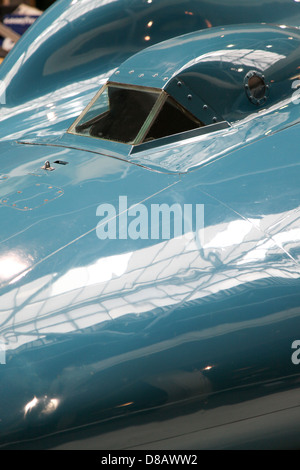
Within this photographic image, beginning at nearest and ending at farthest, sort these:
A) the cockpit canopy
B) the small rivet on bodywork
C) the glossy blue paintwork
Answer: the glossy blue paintwork < the small rivet on bodywork < the cockpit canopy

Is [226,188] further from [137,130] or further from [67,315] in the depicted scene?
[67,315]

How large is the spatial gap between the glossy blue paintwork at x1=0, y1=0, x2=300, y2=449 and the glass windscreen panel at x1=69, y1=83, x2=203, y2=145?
0.36ft

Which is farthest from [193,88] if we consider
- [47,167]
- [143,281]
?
[143,281]

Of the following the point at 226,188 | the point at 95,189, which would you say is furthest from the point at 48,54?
the point at 226,188

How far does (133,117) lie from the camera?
2.55 m

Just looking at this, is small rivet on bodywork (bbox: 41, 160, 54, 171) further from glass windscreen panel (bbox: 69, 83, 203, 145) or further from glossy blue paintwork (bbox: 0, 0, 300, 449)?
glass windscreen panel (bbox: 69, 83, 203, 145)

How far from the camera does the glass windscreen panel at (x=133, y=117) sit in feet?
8.20

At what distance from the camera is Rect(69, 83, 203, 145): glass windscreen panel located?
2498mm

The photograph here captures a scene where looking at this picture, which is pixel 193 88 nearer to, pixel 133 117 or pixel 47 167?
pixel 133 117

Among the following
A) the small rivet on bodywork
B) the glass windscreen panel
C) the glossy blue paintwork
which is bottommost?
the glossy blue paintwork

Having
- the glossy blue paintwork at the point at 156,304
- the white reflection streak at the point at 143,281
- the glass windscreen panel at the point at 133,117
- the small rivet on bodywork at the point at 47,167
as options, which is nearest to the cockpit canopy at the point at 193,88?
the glass windscreen panel at the point at 133,117

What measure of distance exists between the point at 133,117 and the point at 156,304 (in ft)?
3.18

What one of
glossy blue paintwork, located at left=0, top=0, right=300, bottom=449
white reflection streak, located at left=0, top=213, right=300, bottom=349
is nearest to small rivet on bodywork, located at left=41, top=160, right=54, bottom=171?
glossy blue paintwork, located at left=0, top=0, right=300, bottom=449

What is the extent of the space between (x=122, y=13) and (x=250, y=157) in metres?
1.50
